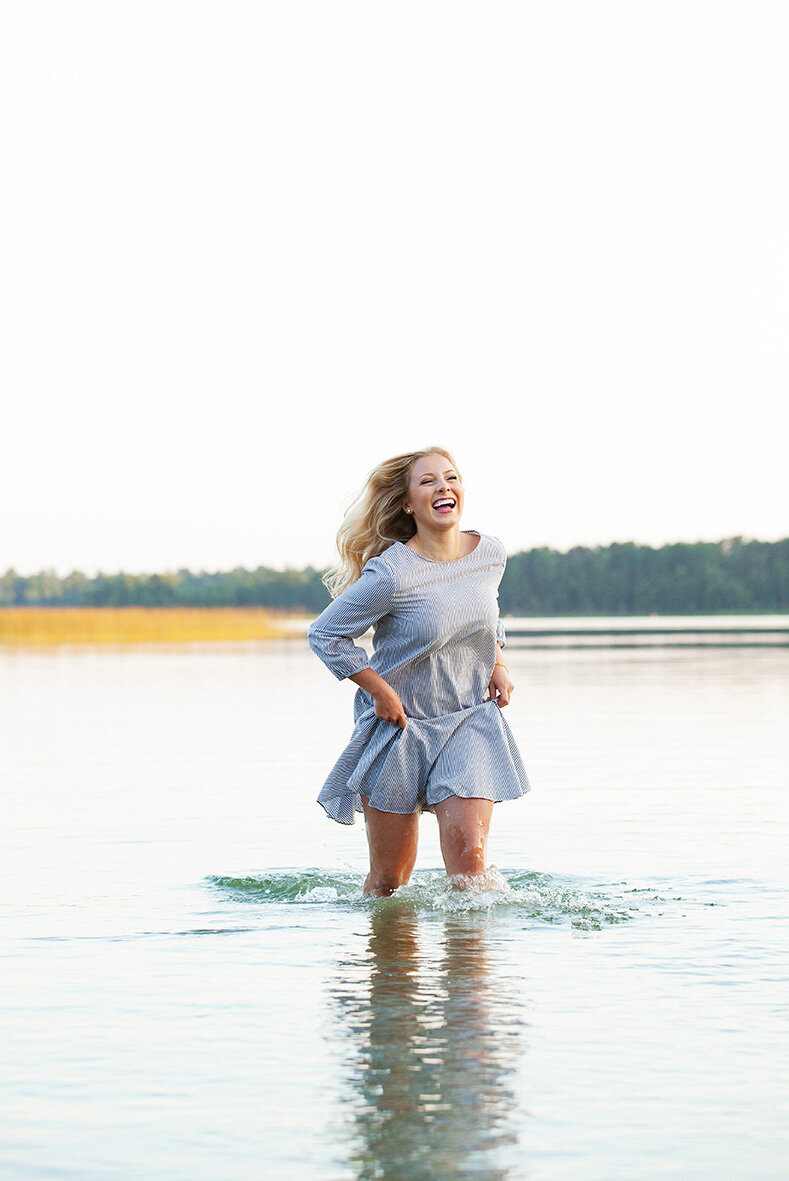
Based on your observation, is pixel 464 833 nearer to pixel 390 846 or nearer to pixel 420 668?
pixel 390 846

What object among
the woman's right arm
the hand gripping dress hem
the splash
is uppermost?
the woman's right arm

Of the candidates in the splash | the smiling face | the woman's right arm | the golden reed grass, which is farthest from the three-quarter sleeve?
the golden reed grass

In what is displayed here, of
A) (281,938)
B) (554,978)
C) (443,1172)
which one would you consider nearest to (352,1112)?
(443,1172)

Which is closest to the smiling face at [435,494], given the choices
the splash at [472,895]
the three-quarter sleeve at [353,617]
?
the three-quarter sleeve at [353,617]

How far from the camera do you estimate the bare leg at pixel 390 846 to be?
6473mm

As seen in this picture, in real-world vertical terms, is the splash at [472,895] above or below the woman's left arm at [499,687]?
below

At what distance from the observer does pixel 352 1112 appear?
3.97m

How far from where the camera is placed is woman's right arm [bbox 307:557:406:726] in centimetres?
617

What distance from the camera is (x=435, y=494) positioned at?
625 centimetres

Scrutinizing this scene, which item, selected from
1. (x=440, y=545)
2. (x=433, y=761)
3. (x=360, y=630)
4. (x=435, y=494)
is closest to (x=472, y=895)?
(x=433, y=761)

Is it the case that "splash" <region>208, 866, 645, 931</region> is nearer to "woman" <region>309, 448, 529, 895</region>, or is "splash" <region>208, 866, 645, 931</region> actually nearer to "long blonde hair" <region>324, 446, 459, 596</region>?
"woman" <region>309, 448, 529, 895</region>

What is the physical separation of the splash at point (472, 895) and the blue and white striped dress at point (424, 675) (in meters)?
0.42

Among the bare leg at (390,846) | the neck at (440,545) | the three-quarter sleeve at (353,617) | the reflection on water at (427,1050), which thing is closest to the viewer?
the reflection on water at (427,1050)

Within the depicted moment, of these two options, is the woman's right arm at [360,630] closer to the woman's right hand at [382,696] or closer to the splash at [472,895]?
the woman's right hand at [382,696]
